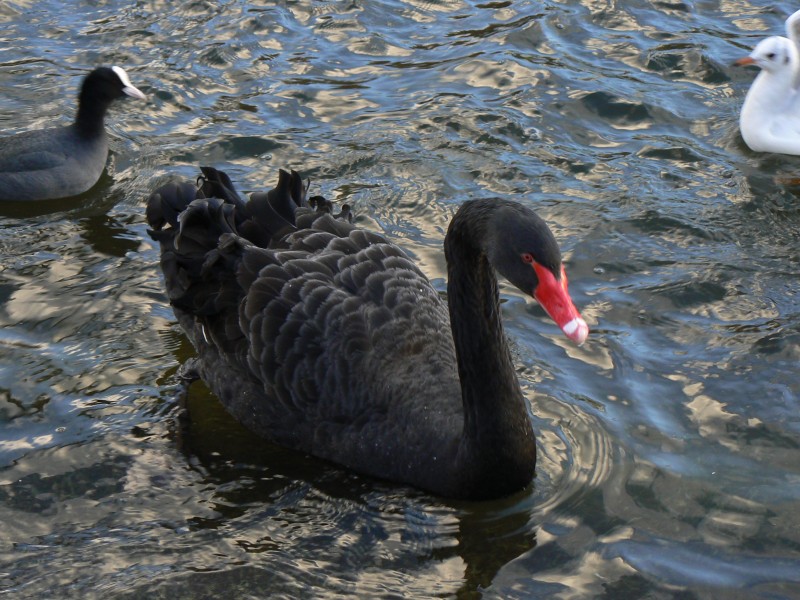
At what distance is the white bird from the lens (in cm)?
725

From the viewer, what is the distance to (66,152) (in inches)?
268

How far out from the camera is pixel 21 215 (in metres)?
6.73

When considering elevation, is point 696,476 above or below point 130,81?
below

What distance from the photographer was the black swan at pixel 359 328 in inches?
161

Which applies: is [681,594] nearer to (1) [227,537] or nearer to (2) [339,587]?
(2) [339,587]

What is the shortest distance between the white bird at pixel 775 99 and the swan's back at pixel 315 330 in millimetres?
3387

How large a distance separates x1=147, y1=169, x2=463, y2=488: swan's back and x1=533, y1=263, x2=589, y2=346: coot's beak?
0.76 m

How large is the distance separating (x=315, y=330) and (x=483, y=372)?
780mm

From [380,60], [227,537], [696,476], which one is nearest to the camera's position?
[227,537]

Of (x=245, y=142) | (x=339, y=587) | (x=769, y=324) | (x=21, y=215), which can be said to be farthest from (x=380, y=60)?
(x=339, y=587)

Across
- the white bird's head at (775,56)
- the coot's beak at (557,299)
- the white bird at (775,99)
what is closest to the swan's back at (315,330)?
the coot's beak at (557,299)

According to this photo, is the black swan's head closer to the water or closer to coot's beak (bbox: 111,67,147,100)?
the water

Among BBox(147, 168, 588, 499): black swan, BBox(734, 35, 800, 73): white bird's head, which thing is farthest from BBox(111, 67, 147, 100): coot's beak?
BBox(734, 35, 800, 73): white bird's head

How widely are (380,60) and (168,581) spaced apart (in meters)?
5.37
